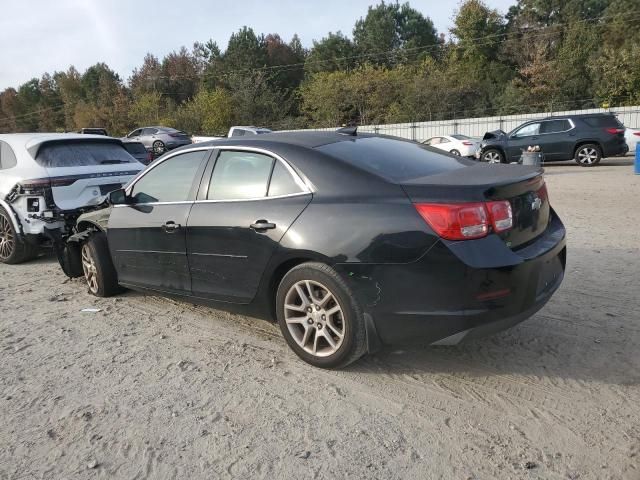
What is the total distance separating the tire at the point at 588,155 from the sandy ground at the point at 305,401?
541 inches

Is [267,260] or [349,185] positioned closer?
[349,185]

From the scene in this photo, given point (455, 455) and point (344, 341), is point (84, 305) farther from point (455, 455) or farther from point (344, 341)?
point (455, 455)

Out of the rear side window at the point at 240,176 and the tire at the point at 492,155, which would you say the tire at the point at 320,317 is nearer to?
the rear side window at the point at 240,176

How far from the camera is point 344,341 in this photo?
321 cm

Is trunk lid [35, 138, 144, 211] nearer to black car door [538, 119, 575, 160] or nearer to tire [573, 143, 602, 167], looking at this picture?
black car door [538, 119, 575, 160]

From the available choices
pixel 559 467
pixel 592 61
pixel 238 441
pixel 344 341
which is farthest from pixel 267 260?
pixel 592 61

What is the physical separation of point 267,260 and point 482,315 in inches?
55.4

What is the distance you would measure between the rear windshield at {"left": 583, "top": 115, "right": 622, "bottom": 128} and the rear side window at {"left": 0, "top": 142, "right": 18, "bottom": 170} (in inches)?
631

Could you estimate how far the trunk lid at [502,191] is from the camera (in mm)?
2939

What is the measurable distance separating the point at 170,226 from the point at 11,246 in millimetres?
3765

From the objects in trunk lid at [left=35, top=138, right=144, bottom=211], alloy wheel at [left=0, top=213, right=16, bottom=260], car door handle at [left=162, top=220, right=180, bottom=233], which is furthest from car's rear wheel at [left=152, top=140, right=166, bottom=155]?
car door handle at [left=162, top=220, right=180, bottom=233]

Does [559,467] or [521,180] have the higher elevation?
[521,180]

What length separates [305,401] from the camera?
3.06 m

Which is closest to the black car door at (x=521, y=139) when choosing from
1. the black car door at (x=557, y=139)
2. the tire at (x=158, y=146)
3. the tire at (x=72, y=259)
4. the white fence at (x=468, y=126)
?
Answer: the black car door at (x=557, y=139)
